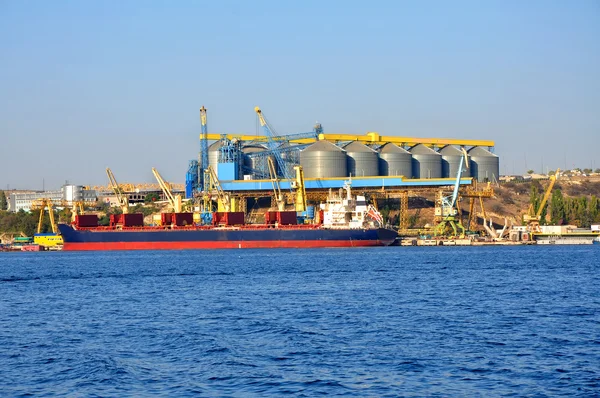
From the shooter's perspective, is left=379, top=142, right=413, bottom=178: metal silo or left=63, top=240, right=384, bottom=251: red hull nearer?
left=63, top=240, right=384, bottom=251: red hull

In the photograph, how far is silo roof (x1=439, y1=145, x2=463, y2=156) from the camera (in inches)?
6427

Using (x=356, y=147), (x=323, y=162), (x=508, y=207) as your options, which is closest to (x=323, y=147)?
(x=323, y=162)

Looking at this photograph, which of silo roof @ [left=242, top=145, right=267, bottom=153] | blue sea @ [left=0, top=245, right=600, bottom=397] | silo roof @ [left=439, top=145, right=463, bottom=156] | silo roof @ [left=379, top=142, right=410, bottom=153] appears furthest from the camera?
silo roof @ [left=439, top=145, right=463, bottom=156]

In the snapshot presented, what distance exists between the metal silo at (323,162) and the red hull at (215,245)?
3162 centimetres

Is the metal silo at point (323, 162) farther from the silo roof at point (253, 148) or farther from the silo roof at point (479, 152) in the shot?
the silo roof at point (479, 152)

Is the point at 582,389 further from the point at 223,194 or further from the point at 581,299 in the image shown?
the point at 223,194

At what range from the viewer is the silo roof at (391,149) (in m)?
156

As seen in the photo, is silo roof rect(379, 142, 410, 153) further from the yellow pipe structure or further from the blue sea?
the blue sea

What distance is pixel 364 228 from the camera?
112125 millimetres

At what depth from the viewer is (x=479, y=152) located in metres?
164

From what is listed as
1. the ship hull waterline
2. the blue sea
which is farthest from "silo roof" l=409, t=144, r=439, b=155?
the blue sea

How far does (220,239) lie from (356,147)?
4422 centimetres

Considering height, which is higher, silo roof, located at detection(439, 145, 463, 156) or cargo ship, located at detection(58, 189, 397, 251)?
silo roof, located at detection(439, 145, 463, 156)

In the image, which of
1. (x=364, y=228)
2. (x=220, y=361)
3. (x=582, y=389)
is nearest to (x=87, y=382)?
(x=220, y=361)
